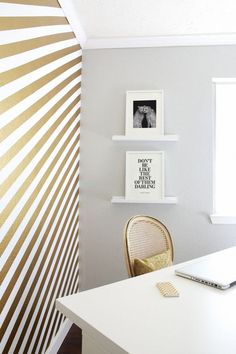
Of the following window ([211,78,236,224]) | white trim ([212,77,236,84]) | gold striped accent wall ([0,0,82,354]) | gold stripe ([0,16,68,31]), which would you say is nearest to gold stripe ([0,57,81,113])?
gold striped accent wall ([0,0,82,354])

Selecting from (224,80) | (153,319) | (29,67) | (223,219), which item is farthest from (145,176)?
(153,319)

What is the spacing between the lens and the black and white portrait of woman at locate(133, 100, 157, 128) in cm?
244

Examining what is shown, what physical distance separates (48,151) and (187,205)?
1298 mm

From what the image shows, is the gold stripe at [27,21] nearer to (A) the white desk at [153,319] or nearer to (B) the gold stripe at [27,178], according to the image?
(B) the gold stripe at [27,178]

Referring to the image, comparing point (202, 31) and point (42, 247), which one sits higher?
point (202, 31)

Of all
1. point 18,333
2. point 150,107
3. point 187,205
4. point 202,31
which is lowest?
point 18,333

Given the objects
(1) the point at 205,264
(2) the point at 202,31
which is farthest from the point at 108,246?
(2) the point at 202,31

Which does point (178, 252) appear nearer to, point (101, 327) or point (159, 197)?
point (159, 197)

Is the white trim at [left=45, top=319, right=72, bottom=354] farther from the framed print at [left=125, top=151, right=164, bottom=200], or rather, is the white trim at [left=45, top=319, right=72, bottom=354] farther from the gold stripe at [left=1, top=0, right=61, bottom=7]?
the gold stripe at [left=1, top=0, right=61, bottom=7]

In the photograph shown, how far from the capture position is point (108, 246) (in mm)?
2502

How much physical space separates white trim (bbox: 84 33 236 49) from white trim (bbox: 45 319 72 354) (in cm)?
235

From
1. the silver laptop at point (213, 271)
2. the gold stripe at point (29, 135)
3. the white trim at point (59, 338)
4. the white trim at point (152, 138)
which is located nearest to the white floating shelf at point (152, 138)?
the white trim at point (152, 138)

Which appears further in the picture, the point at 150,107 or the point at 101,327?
the point at 150,107

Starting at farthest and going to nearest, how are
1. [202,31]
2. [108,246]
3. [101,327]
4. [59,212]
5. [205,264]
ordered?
[108,246] < [202,31] < [59,212] < [205,264] < [101,327]
